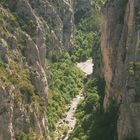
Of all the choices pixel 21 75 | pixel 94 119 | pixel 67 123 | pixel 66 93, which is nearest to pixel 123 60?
pixel 94 119

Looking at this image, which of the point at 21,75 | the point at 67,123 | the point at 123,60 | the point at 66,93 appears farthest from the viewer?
the point at 66,93

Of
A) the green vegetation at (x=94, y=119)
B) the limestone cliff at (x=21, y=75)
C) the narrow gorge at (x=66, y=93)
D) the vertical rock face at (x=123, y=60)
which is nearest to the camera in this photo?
the vertical rock face at (x=123, y=60)

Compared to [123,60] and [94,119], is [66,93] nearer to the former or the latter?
[94,119]

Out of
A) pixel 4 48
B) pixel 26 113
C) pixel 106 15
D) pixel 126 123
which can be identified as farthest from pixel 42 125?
pixel 126 123

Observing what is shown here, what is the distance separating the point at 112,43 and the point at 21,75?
27162mm

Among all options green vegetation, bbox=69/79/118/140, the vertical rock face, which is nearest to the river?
green vegetation, bbox=69/79/118/140

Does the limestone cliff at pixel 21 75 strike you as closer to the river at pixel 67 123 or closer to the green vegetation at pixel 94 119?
the river at pixel 67 123

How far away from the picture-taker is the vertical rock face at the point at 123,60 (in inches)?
4264

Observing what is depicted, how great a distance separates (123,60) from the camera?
424 ft

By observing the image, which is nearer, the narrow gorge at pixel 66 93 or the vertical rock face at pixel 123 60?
the vertical rock face at pixel 123 60

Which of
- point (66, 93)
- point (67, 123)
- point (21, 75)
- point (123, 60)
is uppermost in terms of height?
point (66, 93)

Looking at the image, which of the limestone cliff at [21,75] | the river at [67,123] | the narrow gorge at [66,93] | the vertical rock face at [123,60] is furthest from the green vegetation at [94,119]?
the limestone cliff at [21,75]

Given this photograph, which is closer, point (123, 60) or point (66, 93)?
point (123, 60)

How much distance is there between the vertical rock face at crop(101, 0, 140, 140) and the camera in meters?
108
